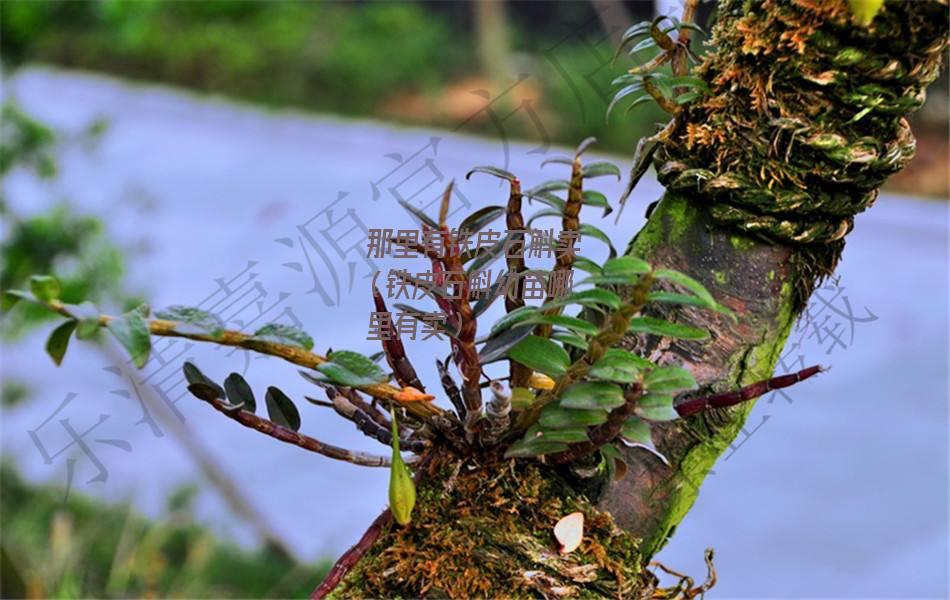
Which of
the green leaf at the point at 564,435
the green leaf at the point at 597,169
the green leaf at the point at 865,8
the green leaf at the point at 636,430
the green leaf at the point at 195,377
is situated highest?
the green leaf at the point at 865,8

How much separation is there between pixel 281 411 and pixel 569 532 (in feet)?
0.52

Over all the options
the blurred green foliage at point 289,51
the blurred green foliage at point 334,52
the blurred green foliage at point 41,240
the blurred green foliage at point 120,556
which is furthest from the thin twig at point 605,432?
the blurred green foliage at point 289,51

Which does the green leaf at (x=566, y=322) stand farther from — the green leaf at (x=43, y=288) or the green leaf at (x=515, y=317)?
the green leaf at (x=43, y=288)

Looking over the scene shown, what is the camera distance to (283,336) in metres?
0.47

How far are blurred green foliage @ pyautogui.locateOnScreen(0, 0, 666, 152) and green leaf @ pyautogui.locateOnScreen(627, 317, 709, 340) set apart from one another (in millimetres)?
4039

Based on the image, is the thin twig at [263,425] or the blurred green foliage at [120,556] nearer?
the thin twig at [263,425]

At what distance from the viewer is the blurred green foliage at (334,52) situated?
4938 millimetres

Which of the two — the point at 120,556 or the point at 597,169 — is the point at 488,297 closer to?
the point at 597,169

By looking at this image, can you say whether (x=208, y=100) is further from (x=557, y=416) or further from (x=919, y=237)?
(x=557, y=416)

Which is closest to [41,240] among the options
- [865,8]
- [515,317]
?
[515,317]

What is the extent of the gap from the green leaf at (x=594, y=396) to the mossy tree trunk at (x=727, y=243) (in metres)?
0.07

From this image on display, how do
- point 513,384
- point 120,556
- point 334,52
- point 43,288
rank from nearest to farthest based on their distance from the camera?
point 43,288
point 513,384
point 120,556
point 334,52

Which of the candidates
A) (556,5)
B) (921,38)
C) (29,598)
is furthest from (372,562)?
(556,5)

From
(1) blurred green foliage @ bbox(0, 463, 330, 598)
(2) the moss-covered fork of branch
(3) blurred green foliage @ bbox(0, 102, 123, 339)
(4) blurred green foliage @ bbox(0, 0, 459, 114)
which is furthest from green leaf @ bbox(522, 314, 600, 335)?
(4) blurred green foliage @ bbox(0, 0, 459, 114)
